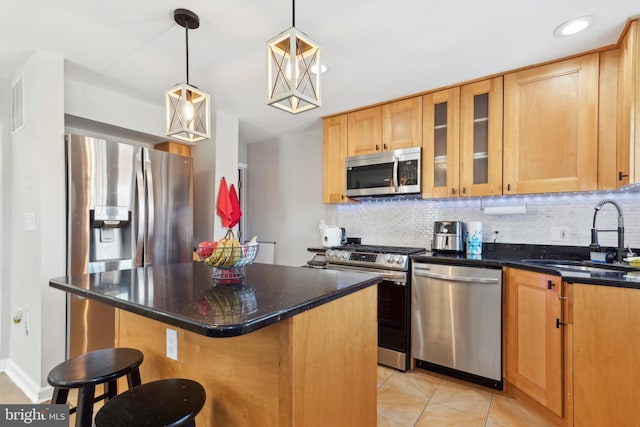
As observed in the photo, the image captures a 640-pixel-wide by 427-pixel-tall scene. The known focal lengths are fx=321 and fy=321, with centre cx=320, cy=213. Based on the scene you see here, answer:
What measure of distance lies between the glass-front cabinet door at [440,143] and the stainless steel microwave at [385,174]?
94 mm

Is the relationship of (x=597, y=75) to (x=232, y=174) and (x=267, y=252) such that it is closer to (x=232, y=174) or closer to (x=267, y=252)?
(x=232, y=174)

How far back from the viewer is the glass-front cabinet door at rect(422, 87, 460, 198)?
2.75 meters

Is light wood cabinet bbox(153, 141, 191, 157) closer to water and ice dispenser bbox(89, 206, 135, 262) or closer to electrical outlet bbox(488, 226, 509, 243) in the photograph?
water and ice dispenser bbox(89, 206, 135, 262)

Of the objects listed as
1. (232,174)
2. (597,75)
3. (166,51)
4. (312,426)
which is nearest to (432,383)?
(312,426)

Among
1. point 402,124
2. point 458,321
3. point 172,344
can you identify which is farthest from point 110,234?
point 458,321

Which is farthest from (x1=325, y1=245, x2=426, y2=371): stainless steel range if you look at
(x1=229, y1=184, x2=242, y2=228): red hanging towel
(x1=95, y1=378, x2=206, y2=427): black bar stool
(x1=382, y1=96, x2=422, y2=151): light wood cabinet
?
(x1=95, y1=378, x2=206, y2=427): black bar stool

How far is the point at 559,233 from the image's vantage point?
2488 millimetres

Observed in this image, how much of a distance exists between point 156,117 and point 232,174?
0.92 m

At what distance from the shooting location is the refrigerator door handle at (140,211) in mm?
2641

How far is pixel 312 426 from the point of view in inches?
45.6

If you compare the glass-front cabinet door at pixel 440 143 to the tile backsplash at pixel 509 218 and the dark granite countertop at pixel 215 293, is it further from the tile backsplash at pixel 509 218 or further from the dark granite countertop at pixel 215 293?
the dark granite countertop at pixel 215 293

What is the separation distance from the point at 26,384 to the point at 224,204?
2.04 metres

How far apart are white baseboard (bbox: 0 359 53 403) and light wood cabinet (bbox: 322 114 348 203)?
2742 mm

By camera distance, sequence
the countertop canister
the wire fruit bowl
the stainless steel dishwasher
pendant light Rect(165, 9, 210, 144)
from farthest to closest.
A: the countertop canister, the stainless steel dishwasher, pendant light Rect(165, 9, 210, 144), the wire fruit bowl
